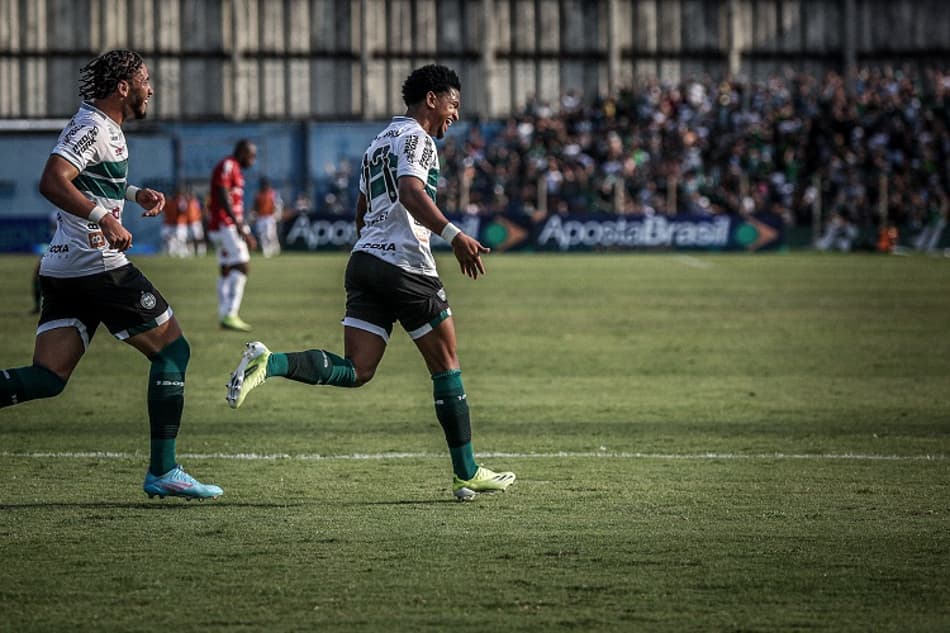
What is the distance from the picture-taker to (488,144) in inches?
2124

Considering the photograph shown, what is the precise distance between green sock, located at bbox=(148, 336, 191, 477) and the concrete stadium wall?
49061mm

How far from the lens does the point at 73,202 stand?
24.8 ft

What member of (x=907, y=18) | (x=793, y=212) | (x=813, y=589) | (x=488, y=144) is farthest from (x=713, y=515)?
(x=907, y=18)

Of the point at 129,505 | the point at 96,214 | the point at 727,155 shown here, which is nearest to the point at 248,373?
the point at 129,505

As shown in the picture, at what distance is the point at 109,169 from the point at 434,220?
5.29 ft

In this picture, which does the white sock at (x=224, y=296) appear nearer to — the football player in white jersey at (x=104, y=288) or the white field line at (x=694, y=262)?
the football player in white jersey at (x=104, y=288)

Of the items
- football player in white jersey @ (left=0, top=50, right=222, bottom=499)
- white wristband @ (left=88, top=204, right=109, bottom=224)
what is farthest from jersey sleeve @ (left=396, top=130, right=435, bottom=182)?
white wristband @ (left=88, top=204, right=109, bottom=224)

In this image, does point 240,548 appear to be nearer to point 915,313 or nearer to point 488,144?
point 915,313

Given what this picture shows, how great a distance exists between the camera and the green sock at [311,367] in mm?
8195

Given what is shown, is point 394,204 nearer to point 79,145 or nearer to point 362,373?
point 362,373

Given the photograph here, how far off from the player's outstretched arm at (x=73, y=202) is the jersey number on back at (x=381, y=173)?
1419 mm

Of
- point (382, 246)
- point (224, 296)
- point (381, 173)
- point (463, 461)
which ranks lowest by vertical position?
point (463, 461)

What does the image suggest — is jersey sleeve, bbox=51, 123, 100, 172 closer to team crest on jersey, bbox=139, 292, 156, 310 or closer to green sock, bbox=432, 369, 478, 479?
team crest on jersey, bbox=139, 292, 156, 310

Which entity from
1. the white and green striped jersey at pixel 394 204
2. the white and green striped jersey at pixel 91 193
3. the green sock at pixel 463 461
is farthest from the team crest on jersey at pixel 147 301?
the green sock at pixel 463 461
